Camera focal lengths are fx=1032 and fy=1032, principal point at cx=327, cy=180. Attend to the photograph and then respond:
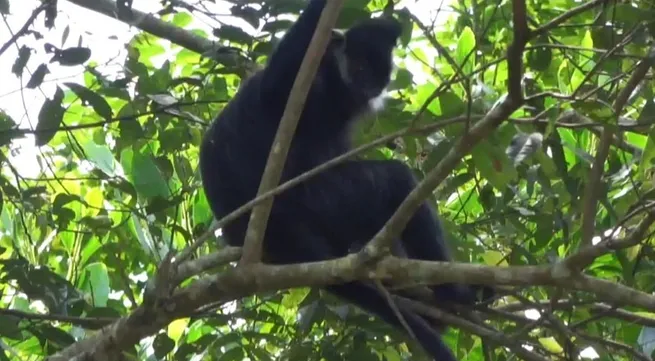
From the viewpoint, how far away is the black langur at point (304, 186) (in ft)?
9.80

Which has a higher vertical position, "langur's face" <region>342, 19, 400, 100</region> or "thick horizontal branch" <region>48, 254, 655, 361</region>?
"langur's face" <region>342, 19, 400, 100</region>

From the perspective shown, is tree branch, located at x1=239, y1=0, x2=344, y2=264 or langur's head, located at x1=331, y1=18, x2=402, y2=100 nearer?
tree branch, located at x1=239, y1=0, x2=344, y2=264

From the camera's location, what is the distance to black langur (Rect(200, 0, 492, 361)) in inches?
118

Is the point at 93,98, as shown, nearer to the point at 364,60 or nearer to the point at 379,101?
the point at 379,101

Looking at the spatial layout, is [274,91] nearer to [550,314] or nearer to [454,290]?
[454,290]

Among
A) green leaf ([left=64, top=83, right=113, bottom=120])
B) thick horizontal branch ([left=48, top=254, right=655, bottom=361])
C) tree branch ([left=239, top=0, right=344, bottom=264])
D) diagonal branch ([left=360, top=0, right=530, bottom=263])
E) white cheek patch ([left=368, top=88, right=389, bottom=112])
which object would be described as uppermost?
white cheek patch ([left=368, top=88, right=389, bottom=112])

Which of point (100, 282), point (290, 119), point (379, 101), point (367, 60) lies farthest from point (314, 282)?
point (100, 282)

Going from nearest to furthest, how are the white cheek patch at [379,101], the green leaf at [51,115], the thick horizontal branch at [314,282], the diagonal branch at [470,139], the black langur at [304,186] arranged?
the diagonal branch at [470,139], the thick horizontal branch at [314,282], the green leaf at [51,115], the black langur at [304,186], the white cheek patch at [379,101]

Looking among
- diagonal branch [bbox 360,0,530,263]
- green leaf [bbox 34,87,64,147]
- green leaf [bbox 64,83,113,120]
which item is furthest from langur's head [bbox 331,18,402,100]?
diagonal branch [bbox 360,0,530,263]

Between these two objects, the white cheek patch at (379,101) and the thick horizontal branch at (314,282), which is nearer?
the thick horizontal branch at (314,282)

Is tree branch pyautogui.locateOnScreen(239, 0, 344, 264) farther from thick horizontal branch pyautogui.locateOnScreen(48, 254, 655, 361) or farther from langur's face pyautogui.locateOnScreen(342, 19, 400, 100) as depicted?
langur's face pyautogui.locateOnScreen(342, 19, 400, 100)

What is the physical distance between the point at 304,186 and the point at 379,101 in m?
0.37

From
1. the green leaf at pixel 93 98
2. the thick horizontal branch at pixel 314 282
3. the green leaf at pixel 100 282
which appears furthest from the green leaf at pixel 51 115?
the green leaf at pixel 100 282

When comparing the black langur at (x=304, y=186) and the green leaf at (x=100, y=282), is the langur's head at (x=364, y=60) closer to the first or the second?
the black langur at (x=304, y=186)
